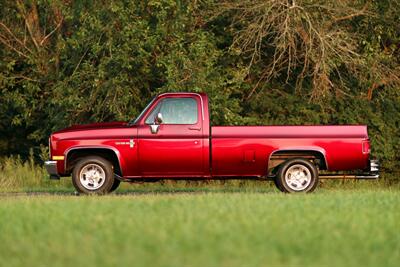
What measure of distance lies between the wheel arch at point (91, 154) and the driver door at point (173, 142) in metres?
0.53

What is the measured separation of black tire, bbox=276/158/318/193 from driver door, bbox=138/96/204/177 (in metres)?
1.48

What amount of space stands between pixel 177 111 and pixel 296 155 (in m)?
2.36

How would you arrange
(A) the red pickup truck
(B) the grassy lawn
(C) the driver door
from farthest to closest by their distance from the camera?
(C) the driver door, (A) the red pickup truck, (B) the grassy lawn

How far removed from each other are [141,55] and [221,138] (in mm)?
7573

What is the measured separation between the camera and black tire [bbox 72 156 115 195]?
18.4 m

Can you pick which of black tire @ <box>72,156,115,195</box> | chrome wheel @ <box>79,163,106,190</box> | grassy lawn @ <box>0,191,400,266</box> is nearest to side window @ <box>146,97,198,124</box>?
black tire @ <box>72,156,115,195</box>

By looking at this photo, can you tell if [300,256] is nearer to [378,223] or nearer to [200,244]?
[200,244]

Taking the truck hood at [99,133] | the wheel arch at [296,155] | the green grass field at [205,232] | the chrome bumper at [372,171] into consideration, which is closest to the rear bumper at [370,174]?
the chrome bumper at [372,171]

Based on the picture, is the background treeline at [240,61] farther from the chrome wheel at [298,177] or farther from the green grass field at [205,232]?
the green grass field at [205,232]

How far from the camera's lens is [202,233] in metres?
10.8

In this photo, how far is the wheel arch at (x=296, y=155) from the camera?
59.8 feet

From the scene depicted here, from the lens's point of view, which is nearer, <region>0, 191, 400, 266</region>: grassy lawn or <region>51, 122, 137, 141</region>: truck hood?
<region>0, 191, 400, 266</region>: grassy lawn

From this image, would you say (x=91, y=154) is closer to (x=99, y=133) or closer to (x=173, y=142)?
(x=99, y=133)

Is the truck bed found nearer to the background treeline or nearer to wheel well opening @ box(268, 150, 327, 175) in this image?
wheel well opening @ box(268, 150, 327, 175)
